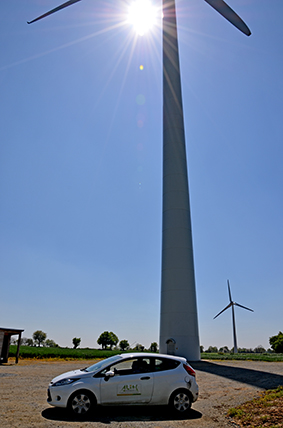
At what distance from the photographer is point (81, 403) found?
9.30 metres

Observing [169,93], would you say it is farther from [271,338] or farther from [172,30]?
[271,338]

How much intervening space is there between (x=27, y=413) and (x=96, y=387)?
1898 millimetres

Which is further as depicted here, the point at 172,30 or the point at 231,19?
the point at 172,30

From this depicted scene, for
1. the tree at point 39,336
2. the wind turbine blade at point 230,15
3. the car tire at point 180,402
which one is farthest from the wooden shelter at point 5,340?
the tree at point 39,336

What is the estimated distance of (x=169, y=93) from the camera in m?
39.9

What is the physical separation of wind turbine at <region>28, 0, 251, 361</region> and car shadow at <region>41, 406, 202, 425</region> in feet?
65.2

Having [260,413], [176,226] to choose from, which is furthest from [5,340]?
[260,413]

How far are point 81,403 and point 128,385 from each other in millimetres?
1393

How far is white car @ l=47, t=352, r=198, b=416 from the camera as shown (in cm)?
936

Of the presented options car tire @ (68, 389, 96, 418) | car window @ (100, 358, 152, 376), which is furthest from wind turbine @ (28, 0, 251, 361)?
car tire @ (68, 389, 96, 418)

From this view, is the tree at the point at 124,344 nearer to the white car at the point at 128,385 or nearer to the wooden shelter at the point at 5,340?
the wooden shelter at the point at 5,340

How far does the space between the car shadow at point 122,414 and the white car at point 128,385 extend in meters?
0.26

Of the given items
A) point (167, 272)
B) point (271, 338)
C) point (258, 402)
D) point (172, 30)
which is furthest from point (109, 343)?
point (258, 402)

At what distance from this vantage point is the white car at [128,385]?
9365 millimetres
